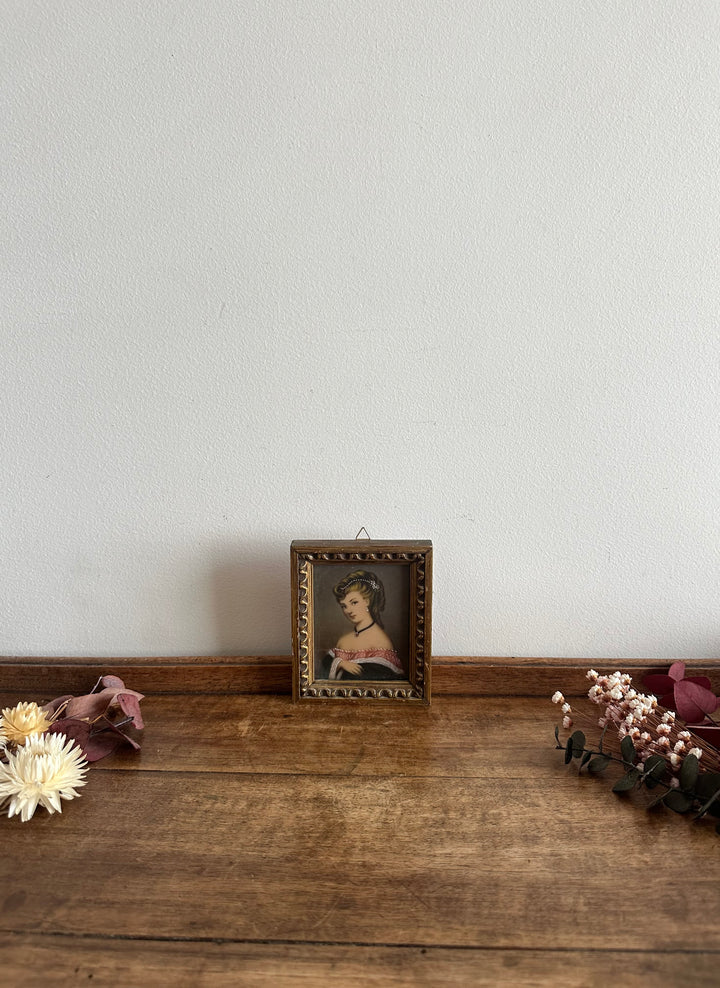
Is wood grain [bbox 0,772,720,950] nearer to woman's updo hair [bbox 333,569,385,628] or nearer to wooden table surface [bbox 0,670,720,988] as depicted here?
wooden table surface [bbox 0,670,720,988]

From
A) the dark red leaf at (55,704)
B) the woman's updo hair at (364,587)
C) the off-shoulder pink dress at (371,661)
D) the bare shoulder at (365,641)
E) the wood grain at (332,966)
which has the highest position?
the woman's updo hair at (364,587)

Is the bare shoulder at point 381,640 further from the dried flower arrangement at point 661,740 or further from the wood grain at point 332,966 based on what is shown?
the wood grain at point 332,966

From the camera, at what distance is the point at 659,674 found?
104 centimetres

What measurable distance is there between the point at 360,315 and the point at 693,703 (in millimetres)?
662

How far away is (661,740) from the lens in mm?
853

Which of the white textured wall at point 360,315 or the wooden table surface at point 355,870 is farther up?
the white textured wall at point 360,315

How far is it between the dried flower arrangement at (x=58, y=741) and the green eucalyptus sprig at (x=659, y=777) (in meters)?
0.54

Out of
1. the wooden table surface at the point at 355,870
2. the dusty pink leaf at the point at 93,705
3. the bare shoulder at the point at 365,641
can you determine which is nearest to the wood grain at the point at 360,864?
the wooden table surface at the point at 355,870

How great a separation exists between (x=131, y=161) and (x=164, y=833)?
823 mm

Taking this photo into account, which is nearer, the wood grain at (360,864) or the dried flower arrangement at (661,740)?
the wood grain at (360,864)

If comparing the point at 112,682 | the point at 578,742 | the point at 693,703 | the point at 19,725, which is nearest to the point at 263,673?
the point at 112,682

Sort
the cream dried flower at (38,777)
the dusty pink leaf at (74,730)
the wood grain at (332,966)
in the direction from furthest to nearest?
the dusty pink leaf at (74,730) → the cream dried flower at (38,777) → the wood grain at (332,966)

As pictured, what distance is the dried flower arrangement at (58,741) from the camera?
793 millimetres

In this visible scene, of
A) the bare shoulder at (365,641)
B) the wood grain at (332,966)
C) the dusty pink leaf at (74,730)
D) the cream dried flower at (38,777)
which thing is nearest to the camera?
the wood grain at (332,966)
